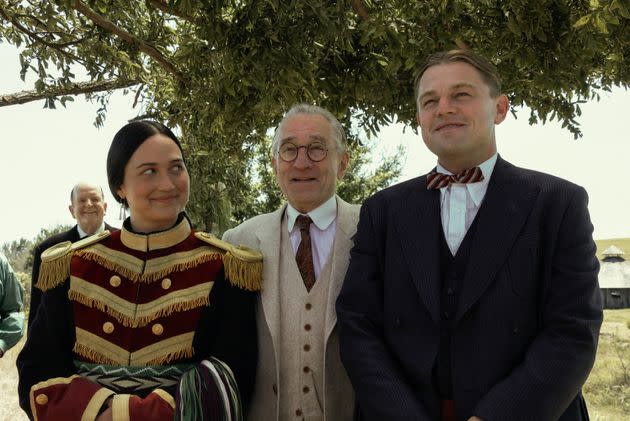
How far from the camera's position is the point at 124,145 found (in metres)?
2.70

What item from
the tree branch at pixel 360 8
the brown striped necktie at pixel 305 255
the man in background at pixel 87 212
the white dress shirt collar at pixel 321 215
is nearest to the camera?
the brown striped necktie at pixel 305 255

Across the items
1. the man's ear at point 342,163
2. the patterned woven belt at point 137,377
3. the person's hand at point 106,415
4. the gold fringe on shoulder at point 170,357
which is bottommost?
the person's hand at point 106,415

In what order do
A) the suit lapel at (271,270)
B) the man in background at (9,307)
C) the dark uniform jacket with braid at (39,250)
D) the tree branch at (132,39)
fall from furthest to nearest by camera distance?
the tree branch at (132,39) → the man in background at (9,307) → the dark uniform jacket with braid at (39,250) → the suit lapel at (271,270)

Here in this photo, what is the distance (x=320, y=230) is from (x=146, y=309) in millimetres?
879

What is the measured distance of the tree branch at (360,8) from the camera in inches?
233

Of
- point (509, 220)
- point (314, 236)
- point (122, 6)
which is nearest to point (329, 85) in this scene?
point (122, 6)

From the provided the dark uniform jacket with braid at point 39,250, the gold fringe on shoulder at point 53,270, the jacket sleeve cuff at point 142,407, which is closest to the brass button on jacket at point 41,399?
the jacket sleeve cuff at point 142,407

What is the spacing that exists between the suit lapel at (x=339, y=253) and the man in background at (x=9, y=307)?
3.39m

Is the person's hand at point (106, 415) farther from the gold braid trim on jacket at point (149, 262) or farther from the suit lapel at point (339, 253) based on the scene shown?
the suit lapel at point (339, 253)

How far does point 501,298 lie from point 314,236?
100 cm

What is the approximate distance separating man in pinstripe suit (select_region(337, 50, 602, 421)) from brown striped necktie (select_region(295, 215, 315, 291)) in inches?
12.9

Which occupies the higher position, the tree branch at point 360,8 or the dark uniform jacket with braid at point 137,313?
the tree branch at point 360,8

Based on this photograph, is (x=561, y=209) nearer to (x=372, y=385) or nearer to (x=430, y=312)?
(x=430, y=312)

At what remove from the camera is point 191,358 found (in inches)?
102
